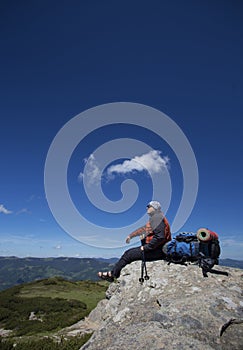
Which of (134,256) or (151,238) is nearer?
(151,238)

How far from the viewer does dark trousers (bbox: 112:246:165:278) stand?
9109 millimetres

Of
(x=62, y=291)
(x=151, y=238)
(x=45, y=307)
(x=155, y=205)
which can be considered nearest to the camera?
(x=151, y=238)

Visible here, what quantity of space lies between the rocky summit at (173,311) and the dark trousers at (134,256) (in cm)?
23

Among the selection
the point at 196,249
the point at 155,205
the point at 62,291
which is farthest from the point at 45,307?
the point at 196,249

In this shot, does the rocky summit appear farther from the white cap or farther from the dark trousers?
the white cap

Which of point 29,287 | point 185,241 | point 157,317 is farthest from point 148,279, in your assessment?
point 29,287

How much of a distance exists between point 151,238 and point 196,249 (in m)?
1.63

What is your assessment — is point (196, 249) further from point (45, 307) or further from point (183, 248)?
point (45, 307)

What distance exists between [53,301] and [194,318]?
30733 millimetres

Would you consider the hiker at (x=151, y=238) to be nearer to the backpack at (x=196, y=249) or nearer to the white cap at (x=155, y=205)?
the white cap at (x=155, y=205)

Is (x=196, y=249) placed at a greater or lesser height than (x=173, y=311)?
greater

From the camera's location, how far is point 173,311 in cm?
587

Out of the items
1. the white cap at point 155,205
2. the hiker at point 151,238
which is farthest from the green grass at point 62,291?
the white cap at point 155,205

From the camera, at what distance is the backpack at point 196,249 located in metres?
7.91
